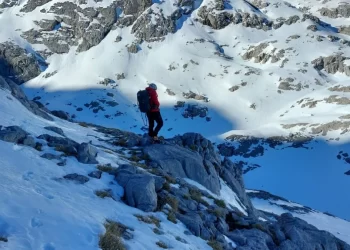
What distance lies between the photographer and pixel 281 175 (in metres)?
98.8

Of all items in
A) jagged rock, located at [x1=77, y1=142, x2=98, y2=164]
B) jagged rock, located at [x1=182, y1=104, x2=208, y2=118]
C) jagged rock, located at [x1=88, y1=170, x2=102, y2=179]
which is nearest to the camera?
jagged rock, located at [x1=88, y1=170, x2=102, y2=179]

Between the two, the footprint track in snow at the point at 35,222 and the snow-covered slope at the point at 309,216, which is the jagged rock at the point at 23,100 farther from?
the snow-covered slope at the point at 309,216

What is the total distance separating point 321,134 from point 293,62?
61.8m

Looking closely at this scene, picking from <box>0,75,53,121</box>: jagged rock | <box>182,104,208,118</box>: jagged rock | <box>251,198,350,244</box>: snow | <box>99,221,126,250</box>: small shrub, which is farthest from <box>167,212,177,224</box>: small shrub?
<box>182,104,208,118</box>: jagged rock

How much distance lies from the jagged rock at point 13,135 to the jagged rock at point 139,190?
4.15 m

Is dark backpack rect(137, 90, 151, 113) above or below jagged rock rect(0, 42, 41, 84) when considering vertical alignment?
below

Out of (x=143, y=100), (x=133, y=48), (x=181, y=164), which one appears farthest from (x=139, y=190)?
(x=133, y=48)

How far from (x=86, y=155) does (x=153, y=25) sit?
182886mm

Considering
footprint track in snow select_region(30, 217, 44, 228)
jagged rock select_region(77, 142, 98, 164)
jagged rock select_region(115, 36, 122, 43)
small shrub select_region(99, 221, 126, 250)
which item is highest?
jagged rock select_region(115, 36, 122, 43)

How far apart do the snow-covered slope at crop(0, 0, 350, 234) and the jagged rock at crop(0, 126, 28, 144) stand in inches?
3177

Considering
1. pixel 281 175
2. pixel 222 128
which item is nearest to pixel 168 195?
pixel 281 175

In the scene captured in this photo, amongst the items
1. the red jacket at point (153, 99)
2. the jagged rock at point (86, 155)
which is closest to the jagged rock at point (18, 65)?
the red jacket at point (153, 99)

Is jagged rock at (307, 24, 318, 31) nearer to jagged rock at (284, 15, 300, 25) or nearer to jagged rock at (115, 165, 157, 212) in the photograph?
jagged rock at (284, 15, 300, 25)

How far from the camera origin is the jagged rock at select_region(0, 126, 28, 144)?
16.5 m
